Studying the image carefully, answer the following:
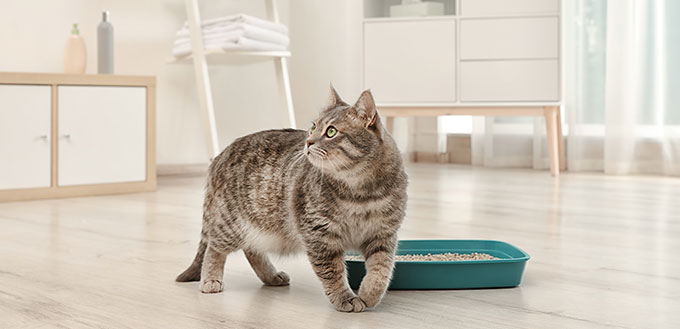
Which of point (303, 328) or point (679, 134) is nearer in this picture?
point (303, 328)

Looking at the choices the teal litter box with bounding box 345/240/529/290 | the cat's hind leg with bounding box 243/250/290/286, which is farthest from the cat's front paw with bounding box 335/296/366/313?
the cat's hind leg with bounding box 243/250/290/286

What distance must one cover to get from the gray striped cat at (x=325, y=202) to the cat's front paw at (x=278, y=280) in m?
0.08

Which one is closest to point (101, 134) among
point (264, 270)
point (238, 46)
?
point (238, 46)

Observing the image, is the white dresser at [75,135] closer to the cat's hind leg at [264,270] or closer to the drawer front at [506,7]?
the drawer front at [506,7]

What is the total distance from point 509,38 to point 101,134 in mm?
1771

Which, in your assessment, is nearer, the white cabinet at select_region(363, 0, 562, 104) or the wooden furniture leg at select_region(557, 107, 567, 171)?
the white cabinet at select_region(363, 0, 562, 104)

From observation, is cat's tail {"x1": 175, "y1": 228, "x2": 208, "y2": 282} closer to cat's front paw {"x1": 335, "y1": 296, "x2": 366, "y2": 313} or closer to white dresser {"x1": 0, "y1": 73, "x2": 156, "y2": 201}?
cat's front paw {"x1": 335, "y1": 296, "x2": 366, "y2": 313}

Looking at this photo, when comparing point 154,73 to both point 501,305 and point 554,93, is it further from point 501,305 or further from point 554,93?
point 501,305

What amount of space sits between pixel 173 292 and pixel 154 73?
2422 mm

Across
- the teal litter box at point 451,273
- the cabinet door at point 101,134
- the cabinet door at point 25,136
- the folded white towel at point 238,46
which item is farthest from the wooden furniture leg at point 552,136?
the teal litter box at point 451,273

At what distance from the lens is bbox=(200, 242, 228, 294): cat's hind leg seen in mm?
1412

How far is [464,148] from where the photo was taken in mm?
4402

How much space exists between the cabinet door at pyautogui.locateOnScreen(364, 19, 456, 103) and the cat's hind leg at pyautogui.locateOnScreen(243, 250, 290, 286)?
2.42 meters

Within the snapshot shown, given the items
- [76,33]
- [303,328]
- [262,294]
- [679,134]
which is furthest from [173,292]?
[679,134]
